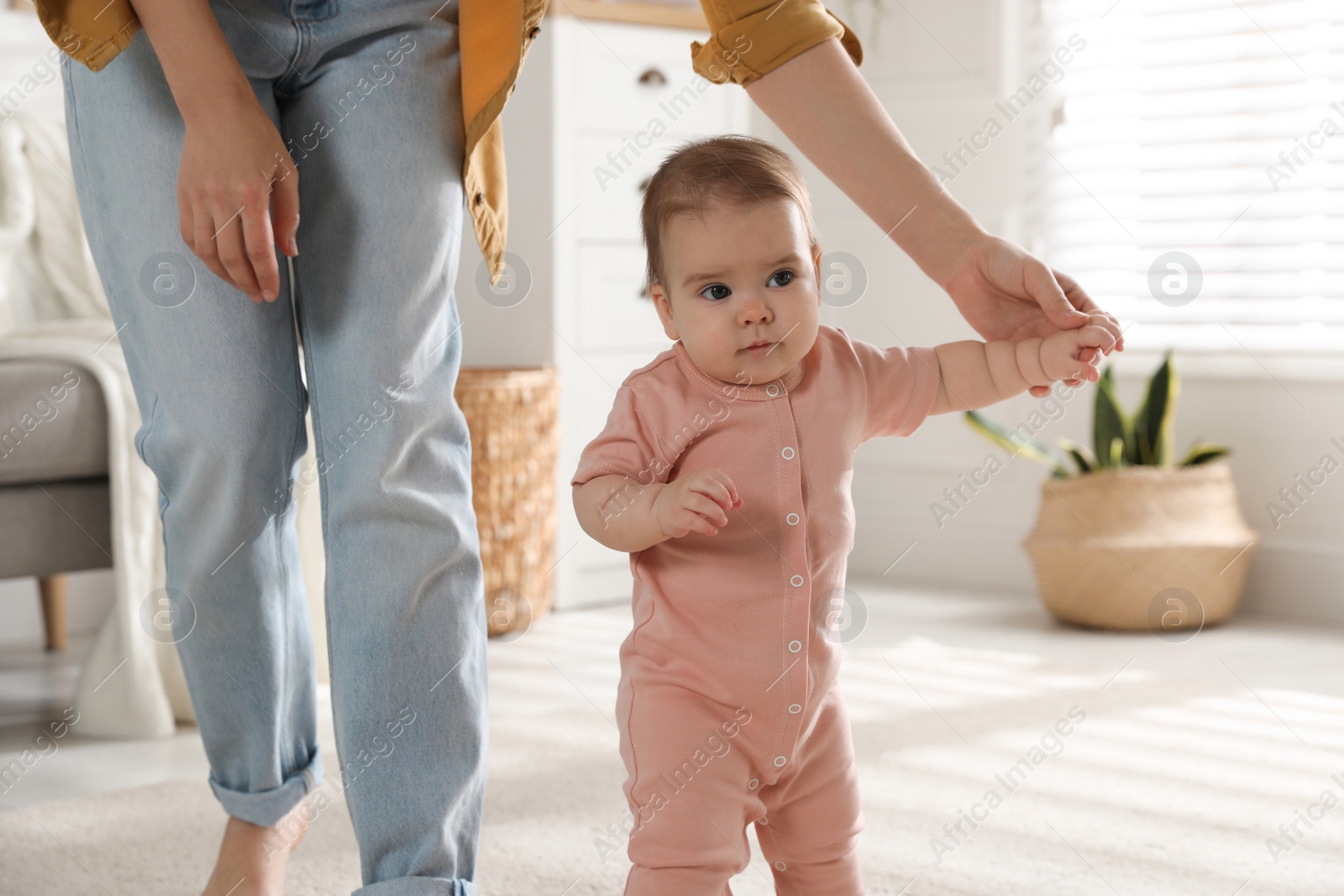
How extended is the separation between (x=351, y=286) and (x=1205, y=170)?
217 cm

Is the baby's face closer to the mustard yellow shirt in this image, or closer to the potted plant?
the mustard yellow shirt

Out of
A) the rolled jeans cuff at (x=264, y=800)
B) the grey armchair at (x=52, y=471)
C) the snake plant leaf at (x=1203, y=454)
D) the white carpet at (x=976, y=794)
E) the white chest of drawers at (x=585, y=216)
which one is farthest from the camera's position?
the white chest of drawers at (x=585, y=216)

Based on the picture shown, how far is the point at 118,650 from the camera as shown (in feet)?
5.64

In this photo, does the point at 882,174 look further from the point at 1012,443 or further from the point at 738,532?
the point at 1012,443

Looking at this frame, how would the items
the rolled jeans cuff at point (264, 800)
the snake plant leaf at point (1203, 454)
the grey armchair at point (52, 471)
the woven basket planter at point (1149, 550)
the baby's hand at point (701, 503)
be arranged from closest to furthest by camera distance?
the baby's hand at point (701, 503) < the rolled jeans cuff at point (264, 800) < the grey armchair at point (52, 471) < the woven basket planter at point (1149, 550) < the snake plant leaf at point (1203, 454)

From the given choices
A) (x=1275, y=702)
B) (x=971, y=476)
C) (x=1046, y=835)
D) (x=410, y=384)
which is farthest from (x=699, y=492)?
(x=971, y=476)

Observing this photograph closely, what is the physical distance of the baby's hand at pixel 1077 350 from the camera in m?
0.86

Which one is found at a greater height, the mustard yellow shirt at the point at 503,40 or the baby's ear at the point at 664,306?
the mustard yellow shirt at the point at 503,40

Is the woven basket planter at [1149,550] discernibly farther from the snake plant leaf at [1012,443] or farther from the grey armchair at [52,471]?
the grey armchair at [52,471]

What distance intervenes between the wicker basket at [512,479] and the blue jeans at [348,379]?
1370 mm

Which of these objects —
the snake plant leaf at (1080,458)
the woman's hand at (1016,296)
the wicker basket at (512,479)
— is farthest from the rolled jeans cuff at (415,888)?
the snake plant leaf at (1080,458)

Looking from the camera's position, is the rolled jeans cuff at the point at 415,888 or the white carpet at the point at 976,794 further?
the white carpet at the point at 976,794

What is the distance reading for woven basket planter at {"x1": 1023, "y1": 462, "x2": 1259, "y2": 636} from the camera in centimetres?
231

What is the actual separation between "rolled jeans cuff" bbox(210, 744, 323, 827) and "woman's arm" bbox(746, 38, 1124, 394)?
25.6 inches
